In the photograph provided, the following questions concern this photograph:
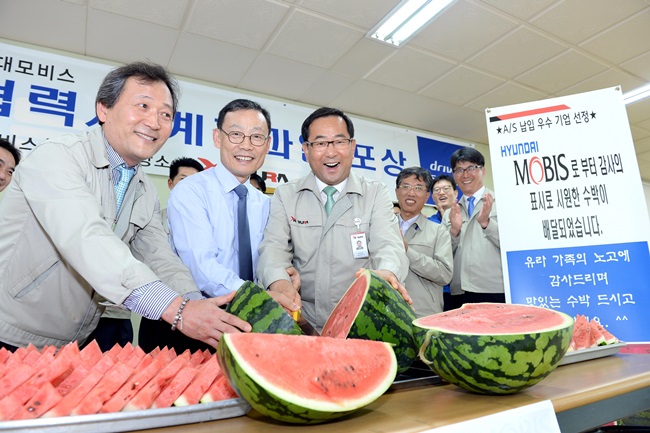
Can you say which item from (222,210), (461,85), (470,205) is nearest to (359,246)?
(222,210)

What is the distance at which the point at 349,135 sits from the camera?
2.28 meters

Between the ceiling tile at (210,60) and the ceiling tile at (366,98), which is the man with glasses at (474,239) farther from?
the ceiling tile at (210,60)

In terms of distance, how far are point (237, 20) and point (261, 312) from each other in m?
3.71

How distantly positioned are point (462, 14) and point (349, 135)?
2.74 meters

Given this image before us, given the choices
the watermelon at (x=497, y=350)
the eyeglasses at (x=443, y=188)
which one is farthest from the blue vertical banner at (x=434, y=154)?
the watermelon at (x=497, y=350)

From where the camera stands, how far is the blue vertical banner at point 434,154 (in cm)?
667

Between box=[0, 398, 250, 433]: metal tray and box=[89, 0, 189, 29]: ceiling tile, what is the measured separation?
395cm

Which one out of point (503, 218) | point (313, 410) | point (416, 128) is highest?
point (416, 128)

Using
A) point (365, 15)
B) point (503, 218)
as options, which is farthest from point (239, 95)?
point (503, 218)

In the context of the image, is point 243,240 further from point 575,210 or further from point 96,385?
point 575,210

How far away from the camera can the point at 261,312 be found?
1112 millimetres

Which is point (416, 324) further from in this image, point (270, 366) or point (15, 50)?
point (15, 50)

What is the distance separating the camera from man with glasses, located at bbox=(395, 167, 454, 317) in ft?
10.6

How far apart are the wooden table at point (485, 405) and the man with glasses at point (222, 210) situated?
1171mm
